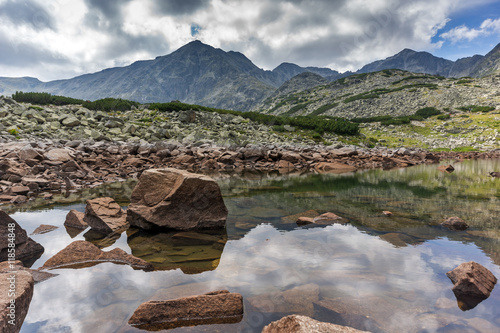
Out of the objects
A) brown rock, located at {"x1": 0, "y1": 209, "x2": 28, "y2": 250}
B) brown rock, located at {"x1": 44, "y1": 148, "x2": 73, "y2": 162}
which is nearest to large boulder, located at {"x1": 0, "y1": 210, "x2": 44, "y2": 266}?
brown rock, located at {"x1": 0, "y1": 209, "x2": 28, "y2": 250}

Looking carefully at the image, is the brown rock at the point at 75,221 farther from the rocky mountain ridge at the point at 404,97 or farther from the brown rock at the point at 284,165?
the rocky mountain ridge at the point at 404,97

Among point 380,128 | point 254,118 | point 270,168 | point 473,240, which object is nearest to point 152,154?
point 270,168

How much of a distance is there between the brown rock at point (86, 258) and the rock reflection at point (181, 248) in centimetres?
32

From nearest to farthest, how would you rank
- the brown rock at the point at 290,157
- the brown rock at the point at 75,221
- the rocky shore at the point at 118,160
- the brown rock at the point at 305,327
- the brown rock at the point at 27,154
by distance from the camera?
the brown rock at the point at 305,327 → the brown rock at the point at 75,221 → the rocky shore at the point at 118,160 → the brown rock at the point at 27,154 → the brown rock at the point at 290,157

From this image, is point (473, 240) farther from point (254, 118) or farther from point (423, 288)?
point (254, 118)

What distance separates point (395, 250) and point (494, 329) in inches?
94.4

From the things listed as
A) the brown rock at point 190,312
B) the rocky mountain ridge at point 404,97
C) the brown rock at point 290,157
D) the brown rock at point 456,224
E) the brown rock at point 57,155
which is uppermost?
the rocky mountain ridge at point 404,97

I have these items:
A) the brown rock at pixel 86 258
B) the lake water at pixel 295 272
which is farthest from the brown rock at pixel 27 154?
the brown rock at pixel 86 258

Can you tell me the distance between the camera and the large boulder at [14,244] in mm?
5090

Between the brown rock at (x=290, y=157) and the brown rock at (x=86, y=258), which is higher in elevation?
the brown rock at (x=290, y=157)

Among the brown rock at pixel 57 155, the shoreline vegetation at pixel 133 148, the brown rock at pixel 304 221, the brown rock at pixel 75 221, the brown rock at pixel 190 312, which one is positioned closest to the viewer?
the brown rock at pixel 190 312

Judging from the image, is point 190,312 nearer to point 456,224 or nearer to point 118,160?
point 456,224

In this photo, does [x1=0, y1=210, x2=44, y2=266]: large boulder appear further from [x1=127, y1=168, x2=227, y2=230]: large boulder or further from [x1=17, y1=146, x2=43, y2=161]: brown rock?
[x1=17, y1=146, x2=43, y2=161]: brown rock

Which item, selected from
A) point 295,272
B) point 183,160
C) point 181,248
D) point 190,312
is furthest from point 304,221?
point 183,160
